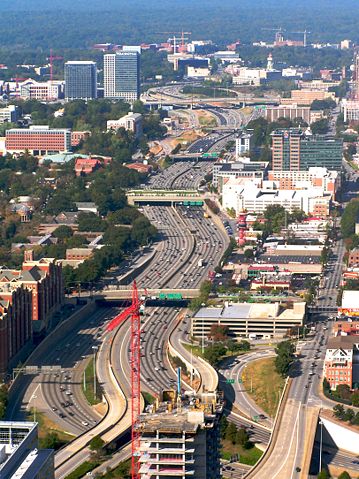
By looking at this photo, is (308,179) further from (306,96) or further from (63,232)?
(306,96)

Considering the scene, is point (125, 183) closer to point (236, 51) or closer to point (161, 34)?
point (236, 51)

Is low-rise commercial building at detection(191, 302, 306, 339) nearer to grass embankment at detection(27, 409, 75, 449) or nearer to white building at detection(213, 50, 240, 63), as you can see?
grass embankment at detection(27, 409, 75, 449)

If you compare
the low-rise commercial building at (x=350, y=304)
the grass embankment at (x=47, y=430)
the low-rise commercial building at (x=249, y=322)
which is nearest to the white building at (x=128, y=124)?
the low-rise commercial building at (x=350, y=304)

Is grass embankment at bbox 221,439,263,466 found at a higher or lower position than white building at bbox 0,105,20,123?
higher

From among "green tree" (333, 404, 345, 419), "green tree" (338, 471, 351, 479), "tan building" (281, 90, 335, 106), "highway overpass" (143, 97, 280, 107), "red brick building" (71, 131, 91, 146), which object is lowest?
"highway overpass" (143, 97, 280, 107)

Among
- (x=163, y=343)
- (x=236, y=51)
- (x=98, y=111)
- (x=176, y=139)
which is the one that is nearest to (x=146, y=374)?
(x=163, y=343)

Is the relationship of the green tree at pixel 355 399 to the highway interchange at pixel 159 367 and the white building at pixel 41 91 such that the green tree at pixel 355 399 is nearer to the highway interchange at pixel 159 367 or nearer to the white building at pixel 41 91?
the highway interchange at pixel 159 367

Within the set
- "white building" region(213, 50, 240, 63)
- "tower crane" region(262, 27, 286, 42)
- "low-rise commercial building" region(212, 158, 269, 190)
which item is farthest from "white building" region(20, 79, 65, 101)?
"tower crane" region(262, 27, 286, 42)

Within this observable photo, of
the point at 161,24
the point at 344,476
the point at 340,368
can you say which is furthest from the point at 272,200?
the point at 161,24

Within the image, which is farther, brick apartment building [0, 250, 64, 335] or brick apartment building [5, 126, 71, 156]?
brick apartment building [5, 126, 71, 156]
